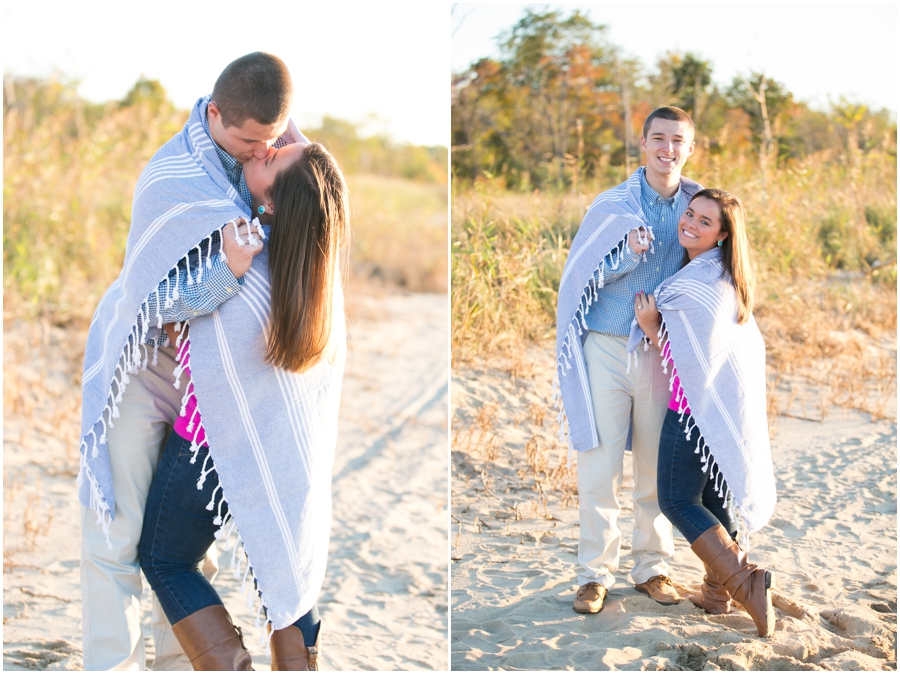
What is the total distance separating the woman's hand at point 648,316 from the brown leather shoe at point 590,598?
1065 mm

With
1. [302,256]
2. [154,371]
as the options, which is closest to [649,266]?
[302,256]

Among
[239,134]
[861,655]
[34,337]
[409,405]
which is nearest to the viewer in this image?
[239,134]

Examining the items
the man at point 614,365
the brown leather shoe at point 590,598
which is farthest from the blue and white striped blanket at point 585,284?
the brown leather shoe at point 590,598

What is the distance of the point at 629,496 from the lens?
188 inches

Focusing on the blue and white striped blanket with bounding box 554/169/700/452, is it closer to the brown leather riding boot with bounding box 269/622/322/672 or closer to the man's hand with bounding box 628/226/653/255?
the man's hand with bounding box 628/226/653/255

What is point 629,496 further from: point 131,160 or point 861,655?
point 131,160

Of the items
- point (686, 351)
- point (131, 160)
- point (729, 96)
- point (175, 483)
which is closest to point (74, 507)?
point (175, 483)

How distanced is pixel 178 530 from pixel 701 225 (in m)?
2.19

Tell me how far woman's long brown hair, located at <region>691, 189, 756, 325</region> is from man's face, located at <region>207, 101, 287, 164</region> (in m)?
1.68

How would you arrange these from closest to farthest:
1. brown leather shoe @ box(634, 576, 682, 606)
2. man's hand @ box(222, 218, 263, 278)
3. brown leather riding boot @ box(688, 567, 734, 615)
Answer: man's hand @ box(222, 218, 263, 278) → brown leather riding boot @ box(688, 567, 734, 615) → brown leather shoe @ box(634, 576, 682, 606)

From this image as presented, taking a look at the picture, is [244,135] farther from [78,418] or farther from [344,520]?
[78,418]

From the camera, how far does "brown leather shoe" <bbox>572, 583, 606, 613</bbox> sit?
3.38 m

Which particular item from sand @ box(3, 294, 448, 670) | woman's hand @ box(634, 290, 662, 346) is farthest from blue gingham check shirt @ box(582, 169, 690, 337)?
sand @ box(3, 294, 448, 670)

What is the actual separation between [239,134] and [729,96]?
745 cm
